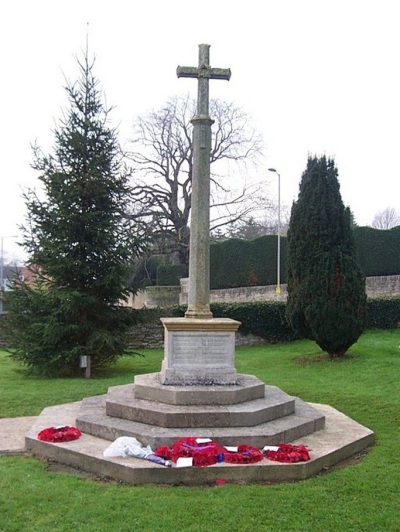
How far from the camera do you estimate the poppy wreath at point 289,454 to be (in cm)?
579

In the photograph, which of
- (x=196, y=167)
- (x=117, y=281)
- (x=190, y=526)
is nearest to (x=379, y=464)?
(x=190, y=526)

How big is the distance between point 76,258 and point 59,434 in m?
8.09

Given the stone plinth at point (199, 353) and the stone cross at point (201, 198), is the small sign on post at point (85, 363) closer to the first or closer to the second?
the stone cross at point (201, 198)

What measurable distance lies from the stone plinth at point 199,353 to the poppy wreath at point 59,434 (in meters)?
1.42

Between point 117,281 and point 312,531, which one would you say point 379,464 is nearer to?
point 312,531

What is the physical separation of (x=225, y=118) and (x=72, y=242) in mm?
23607

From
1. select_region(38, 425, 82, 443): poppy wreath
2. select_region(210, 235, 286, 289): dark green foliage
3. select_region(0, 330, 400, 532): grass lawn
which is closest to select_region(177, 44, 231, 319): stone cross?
select_region(38, 425, 82, 443): poppy wreath

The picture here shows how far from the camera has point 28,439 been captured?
6.75 m

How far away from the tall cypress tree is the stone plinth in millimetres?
7684

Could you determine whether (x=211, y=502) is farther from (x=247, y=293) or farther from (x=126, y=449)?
(x=247, y=293)

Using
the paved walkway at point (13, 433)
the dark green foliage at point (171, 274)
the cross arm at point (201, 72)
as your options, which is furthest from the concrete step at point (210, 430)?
the dark green foliage at point (171, 274)

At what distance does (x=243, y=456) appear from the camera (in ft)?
18.8

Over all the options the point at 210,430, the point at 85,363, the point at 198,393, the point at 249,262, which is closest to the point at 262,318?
the point at 85,363

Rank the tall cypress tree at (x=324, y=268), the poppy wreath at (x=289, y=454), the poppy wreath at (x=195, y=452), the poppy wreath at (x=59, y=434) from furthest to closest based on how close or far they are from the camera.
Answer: the tall cypress tree at (x=324, y=268) → the poppy wreath at (x=59, y=434) → the poppy wreath at (x=289, y=454) → the poppy wreath at (x=195, y=452)
